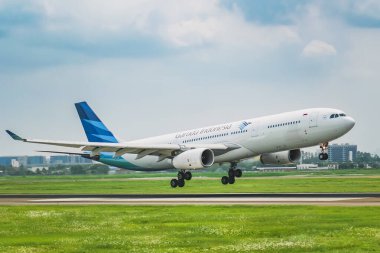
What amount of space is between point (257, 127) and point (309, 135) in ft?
15.7

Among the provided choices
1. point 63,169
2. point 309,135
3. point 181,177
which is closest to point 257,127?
point 309,135

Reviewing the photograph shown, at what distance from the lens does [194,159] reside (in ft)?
201

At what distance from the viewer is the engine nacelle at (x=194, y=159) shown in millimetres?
61188

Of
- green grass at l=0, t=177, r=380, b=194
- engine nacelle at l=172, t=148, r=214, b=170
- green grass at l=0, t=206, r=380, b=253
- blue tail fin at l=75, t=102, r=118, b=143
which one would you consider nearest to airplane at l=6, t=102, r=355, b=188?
engine nacelle at l=172, t=148, r=214, b=170

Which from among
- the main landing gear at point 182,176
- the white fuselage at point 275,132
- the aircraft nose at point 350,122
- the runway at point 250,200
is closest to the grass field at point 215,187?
the main landing gear at point 182,176

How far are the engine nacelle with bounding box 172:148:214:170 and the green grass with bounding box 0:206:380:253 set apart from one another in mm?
18089

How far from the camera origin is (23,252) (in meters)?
24.6

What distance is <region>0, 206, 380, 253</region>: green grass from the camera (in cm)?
2519

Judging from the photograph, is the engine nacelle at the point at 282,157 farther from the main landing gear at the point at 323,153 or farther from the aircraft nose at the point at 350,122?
the aircraft nose at the point at 350,122

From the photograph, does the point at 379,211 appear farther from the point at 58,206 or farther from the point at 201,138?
the point at 201,138

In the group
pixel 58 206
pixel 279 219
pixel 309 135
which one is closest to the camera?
pixel 279 219

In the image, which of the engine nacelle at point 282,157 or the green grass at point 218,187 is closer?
the engine nacelle at point 282,157

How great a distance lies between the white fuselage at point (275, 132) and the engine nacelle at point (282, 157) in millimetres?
3552

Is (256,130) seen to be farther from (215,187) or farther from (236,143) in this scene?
(215,187)
